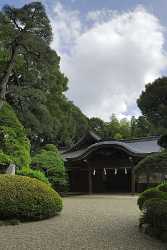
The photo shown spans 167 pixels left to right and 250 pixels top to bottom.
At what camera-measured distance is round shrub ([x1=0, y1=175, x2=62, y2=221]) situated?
10.6 meters

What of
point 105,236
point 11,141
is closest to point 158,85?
point 105,236

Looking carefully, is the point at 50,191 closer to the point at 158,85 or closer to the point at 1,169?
the point at 158,85

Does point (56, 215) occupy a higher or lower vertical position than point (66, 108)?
lower

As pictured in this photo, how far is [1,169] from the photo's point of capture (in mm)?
17766

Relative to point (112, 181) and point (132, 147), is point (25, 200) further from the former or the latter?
point (112, 181)

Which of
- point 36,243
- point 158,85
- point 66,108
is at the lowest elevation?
point 36,243

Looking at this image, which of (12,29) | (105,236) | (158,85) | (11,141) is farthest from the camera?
(12,29)

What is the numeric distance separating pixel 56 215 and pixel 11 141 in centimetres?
652

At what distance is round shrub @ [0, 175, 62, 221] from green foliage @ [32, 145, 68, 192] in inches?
418

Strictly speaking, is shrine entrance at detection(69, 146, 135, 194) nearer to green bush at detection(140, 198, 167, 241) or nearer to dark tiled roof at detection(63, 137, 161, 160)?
dark tiled roof at detection(63, 137, 161, 160)

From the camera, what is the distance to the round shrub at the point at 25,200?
416 inches

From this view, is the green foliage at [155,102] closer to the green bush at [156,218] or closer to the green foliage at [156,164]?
the green foliage at [156,164]

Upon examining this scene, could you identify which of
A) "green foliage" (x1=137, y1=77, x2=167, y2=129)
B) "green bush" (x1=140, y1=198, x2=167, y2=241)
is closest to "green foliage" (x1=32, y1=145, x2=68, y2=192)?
"green bush" (x1=140, y1=198, x2=167, y2=241)

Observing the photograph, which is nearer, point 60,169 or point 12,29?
point 12,29
